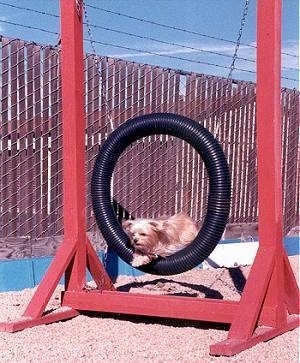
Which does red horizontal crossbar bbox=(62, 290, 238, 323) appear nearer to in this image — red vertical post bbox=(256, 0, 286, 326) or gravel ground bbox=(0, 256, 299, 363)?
gravel ground bbox=(0, 256, 299, 363)

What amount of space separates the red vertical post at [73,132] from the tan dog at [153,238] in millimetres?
399

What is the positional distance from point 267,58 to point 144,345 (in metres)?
2.02

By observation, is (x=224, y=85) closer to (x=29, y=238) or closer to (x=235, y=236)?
(x=235, y=236)

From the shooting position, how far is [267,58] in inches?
200

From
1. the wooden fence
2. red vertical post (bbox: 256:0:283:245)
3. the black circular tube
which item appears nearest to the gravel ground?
the black circular tube

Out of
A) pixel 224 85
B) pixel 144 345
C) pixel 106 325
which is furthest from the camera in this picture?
pixel 224 85

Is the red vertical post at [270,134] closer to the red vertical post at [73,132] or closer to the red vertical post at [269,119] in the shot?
the red vertical post at [269,119]

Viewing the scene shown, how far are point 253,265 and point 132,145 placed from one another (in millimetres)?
3147

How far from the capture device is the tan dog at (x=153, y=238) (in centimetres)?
559

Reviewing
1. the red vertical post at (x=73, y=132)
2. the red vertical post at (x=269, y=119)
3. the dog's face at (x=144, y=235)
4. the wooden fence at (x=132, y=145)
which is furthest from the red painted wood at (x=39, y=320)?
the red vertical post at (x=269, y=119)

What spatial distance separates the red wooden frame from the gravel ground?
10 centimetres

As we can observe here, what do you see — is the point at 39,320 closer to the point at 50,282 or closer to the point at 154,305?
the point at 50,282

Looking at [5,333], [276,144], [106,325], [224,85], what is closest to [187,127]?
[276,144]

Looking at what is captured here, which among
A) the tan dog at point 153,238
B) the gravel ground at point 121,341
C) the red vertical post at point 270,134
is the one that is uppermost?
the red vertical post at point 270,134
